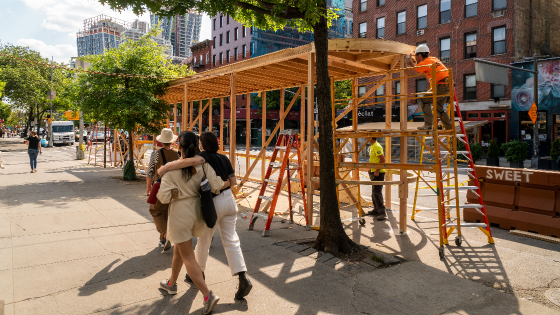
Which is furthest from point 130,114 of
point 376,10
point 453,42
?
point 376,10

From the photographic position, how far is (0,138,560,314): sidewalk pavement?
3.91 meters

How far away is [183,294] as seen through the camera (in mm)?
4184

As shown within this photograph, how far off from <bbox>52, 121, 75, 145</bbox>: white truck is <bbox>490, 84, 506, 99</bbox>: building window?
1752 inches

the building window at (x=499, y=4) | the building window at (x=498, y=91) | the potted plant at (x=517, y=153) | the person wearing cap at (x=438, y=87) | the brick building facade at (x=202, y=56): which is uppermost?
the brick building facade at (x=202, y=56)

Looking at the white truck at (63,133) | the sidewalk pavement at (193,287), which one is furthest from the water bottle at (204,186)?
the white truck at (63,133)

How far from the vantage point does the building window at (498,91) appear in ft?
89.8

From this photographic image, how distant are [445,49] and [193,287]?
101 feet

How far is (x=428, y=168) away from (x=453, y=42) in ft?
90.4

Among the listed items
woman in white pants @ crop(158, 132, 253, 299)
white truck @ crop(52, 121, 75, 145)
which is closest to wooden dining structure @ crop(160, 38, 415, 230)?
woman in white pants @ crop(158, 132, 253, 299)

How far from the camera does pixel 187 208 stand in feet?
12.4

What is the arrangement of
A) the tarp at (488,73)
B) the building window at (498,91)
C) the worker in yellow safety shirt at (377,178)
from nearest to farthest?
Result: the worker in yellow safety shirt at (377,178), the tarp at (488,73), the building window at (498,91)

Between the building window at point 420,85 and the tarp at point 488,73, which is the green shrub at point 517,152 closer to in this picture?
the tarp at point 488,73

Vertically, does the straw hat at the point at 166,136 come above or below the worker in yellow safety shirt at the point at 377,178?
above

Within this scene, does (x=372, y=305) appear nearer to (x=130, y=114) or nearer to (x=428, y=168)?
(x=428, y=168)
